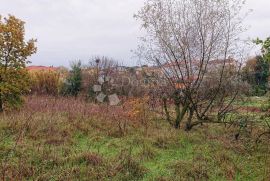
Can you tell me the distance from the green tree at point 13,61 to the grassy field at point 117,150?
42.1 inches

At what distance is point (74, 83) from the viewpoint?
22.5 metres

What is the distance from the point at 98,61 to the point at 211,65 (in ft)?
52.6

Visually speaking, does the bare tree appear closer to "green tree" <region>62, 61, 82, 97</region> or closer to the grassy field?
the grassy field

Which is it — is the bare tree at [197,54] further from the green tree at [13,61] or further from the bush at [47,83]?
the bush at [47,83]

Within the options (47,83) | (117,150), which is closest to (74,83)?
(47,83)

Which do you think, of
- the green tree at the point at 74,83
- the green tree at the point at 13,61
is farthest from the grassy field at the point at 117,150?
the green tree at the point at 74,83

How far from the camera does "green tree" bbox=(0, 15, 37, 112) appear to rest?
12.4m

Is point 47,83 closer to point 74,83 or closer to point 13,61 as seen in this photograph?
point 74,83

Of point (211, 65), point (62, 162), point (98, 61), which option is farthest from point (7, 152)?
point (98, 61)

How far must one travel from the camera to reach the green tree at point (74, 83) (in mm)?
22500

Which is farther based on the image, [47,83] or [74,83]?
[47,83]

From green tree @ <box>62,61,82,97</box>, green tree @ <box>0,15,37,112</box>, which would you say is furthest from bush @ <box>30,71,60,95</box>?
green tree @ <box>0,15,37,112</box>

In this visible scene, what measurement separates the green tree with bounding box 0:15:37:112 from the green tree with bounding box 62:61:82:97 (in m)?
9.54

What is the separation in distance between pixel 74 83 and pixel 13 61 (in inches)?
388
